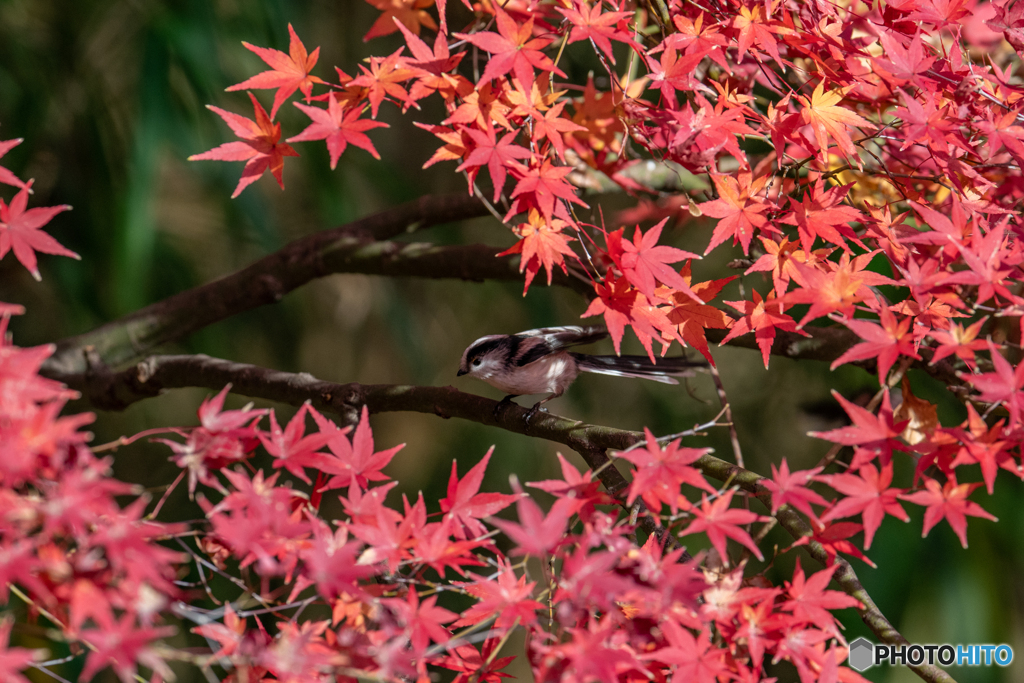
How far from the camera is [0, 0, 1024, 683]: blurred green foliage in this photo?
101 inches

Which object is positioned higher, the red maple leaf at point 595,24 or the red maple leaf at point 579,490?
the red maple leaf at point 595,24

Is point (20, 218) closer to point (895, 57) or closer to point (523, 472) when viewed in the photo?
point (895, 57)

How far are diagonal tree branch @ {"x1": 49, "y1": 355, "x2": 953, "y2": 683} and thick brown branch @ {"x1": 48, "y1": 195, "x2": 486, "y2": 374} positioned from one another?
146 mm

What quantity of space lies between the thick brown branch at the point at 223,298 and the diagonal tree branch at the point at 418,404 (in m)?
0.15

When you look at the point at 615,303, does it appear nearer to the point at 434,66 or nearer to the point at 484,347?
the point at 434,66

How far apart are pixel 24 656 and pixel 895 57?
116 cm

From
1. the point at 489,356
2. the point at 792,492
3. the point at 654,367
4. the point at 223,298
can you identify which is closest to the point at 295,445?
the point at 792,492

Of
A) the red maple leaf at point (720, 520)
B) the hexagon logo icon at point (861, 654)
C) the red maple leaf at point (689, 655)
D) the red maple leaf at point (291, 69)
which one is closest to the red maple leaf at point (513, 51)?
the red maple leaf at point (291, 69)

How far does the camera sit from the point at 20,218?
0.92 meters

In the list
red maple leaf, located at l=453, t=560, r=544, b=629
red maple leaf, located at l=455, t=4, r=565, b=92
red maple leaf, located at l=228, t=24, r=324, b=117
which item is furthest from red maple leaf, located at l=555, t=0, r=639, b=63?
red maple leaf, located at l=453, t=560, r=544, b=629

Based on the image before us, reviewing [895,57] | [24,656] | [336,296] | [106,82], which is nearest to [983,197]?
[895,57]

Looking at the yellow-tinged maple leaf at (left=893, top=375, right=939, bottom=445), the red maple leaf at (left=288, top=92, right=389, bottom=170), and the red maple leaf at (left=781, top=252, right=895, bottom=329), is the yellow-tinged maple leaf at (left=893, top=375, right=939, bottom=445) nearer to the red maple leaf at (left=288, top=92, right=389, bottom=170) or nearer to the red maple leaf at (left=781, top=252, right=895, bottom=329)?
the red maple leaf at (left=781, top=252, right=895, bottom=329)

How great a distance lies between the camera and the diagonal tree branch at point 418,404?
97 centimetres

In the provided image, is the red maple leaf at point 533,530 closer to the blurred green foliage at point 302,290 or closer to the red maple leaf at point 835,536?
the red maple leaf at point 835,536
